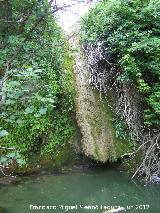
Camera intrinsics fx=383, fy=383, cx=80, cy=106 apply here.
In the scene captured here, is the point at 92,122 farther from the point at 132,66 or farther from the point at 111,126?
the point at 132,66

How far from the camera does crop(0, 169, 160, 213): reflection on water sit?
179 inches

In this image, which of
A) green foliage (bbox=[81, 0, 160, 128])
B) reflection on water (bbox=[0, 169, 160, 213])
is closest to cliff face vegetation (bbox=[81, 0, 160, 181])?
green foliage (bbox=[81, 0, 160, 128])

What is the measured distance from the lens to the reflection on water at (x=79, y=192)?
14.9 ft

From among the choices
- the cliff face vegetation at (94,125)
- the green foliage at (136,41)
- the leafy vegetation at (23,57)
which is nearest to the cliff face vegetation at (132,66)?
the green foliage at (136,41)

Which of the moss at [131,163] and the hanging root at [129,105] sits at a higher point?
the hanging root at [129,105]

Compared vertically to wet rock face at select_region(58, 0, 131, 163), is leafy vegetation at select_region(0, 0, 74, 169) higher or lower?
higher

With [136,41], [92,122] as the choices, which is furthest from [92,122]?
[136,41]

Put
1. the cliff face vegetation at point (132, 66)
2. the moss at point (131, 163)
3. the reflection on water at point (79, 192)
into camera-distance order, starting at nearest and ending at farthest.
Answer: the reflection on water at point (79, 192) → the cliff face vegetation at point (132, 66) → the moss at point (131, 163)

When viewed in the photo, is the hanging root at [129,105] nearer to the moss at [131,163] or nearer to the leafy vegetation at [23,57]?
the moss at [131,163]

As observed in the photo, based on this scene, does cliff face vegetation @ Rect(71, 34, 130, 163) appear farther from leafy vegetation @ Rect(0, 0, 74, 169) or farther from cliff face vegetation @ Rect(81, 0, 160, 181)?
leafy vegetation @ Rect(0, 0, 74, 169)

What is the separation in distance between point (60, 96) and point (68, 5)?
4.08m

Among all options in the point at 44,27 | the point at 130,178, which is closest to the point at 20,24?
the point at 44,27

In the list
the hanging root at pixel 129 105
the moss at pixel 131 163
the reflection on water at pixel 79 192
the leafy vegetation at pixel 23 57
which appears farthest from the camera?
the moss at pixel 131 163

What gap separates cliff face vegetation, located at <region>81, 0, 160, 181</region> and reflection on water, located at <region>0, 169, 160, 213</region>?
51cm
